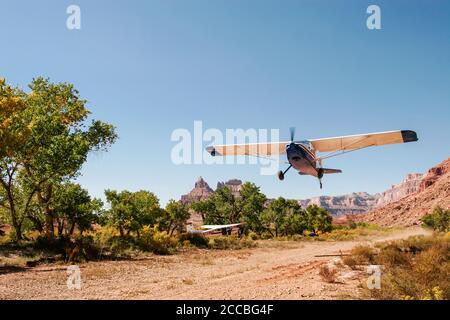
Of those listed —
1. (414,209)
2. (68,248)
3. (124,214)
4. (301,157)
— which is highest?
(301,157)

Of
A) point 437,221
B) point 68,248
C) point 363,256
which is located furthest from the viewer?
point 437,221

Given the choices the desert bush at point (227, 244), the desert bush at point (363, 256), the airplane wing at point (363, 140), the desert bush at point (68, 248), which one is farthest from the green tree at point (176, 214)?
the desert bush at point (363, 256)

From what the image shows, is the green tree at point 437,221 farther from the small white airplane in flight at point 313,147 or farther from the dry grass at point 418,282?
the dry grass at point 418,282

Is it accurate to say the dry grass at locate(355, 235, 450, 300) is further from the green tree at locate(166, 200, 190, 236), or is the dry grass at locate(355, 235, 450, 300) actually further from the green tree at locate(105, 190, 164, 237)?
the green tree at locate(166, 200, 190, 236)

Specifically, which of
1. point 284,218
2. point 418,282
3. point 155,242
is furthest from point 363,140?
point 284,218

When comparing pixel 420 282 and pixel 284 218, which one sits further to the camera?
pixel 284 218

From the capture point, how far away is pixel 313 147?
858 inches

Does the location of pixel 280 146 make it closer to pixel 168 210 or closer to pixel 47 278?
pixel 47 278

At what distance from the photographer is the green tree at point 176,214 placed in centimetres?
4459

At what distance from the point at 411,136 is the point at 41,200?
25574 mm

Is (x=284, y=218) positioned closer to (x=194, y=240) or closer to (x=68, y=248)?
(x=194, y=240)

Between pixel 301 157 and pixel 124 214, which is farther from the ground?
pixel 301 157

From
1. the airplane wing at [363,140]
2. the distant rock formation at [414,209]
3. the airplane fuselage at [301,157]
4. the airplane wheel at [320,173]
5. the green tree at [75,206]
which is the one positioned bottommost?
the distant rock formation at [414,209]

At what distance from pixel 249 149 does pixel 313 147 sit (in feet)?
18.9
